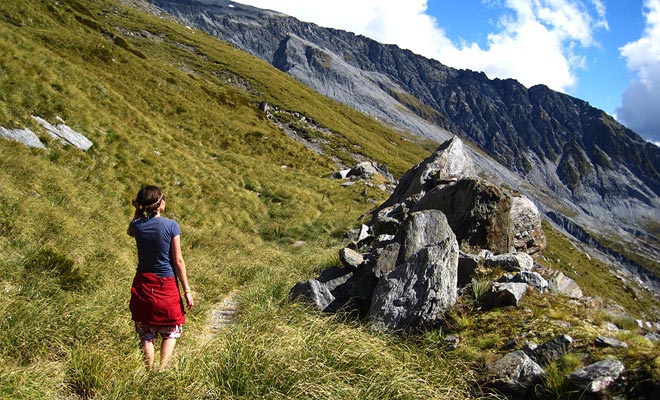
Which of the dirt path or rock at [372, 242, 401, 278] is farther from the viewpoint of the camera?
rock at [372, 242, 401, 278]

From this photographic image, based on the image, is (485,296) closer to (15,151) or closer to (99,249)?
(99,249)

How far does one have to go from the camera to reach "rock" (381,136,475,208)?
845 inches

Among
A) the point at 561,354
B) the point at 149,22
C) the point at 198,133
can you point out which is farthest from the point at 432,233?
the point at 149,22

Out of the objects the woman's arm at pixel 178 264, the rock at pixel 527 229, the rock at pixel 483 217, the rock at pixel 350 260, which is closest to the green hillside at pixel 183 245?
the woman's arm at pixel 178 264

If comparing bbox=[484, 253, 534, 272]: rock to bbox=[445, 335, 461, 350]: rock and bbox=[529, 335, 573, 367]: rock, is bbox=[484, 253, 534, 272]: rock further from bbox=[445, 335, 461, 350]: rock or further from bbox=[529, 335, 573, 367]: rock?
→ bbox=[529, 335, 573, 367]: rock

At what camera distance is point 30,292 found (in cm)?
752

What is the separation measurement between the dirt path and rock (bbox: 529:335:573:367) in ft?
18.2

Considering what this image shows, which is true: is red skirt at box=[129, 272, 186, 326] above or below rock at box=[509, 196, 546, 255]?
below

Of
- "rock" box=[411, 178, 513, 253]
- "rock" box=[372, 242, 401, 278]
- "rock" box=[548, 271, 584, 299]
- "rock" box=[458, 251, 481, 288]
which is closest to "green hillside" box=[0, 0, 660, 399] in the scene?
"rock" box=[458, 251, 481, 288]

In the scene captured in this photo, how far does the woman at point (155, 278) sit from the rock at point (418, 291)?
3473 millimetres

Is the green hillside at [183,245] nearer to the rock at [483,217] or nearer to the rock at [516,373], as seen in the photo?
the rock at [516,373]

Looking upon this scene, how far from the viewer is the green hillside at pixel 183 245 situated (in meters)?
5.41

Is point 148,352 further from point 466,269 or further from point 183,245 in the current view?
point 183,245

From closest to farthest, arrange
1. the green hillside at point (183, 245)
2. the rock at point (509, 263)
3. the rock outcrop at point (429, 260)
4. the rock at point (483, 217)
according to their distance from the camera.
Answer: the green hillside at point (183, 245), the rock outcrop at point (429, 260), the rock at point (509, 263), the rock at point (483, 217)
